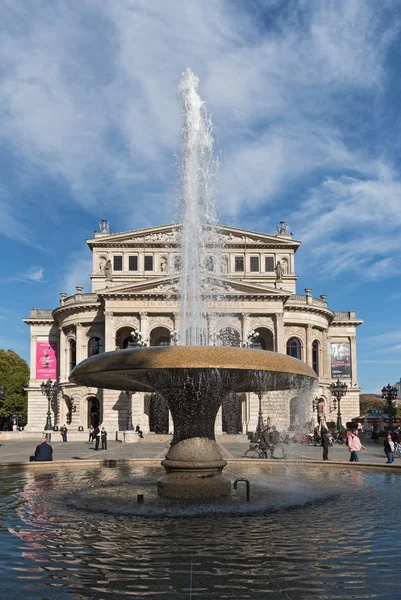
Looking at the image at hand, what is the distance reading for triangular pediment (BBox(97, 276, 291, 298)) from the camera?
164 ft

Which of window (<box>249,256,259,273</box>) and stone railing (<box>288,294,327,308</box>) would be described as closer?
stone railing (<box>288,294,327,308</box>)

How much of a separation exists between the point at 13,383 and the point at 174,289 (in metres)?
28.6

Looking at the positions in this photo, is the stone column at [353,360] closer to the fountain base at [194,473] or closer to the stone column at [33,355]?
the stone column at [33,355]

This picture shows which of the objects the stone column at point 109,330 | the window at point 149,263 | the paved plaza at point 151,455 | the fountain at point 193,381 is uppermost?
the window at point 149,263

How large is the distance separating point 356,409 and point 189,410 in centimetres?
5304

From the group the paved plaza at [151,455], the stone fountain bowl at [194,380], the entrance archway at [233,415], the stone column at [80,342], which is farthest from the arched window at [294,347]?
the stone fountain bowl at [194,380]

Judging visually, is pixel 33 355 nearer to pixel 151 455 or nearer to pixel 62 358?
pixel 62 358

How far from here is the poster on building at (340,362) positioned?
58875 millimetres

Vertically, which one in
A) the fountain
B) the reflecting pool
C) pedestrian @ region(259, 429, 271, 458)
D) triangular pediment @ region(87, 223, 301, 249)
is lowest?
pedestrian @ region(259, 429, 271, 458)

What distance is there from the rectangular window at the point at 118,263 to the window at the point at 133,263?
2.62 feet

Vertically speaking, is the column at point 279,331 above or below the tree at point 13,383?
above

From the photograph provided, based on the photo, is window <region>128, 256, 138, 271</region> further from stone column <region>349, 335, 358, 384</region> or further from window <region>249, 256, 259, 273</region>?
stone column <region>349, 335, 358, 384</region>

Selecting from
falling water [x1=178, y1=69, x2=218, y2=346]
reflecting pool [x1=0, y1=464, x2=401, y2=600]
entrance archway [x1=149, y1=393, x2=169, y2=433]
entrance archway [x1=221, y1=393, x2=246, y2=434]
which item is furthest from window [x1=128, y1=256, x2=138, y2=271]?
reflecting pool [x1=0, y1=464, x2=401, y2=600]

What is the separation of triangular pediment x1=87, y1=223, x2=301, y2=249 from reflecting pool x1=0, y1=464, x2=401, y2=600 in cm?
4638
